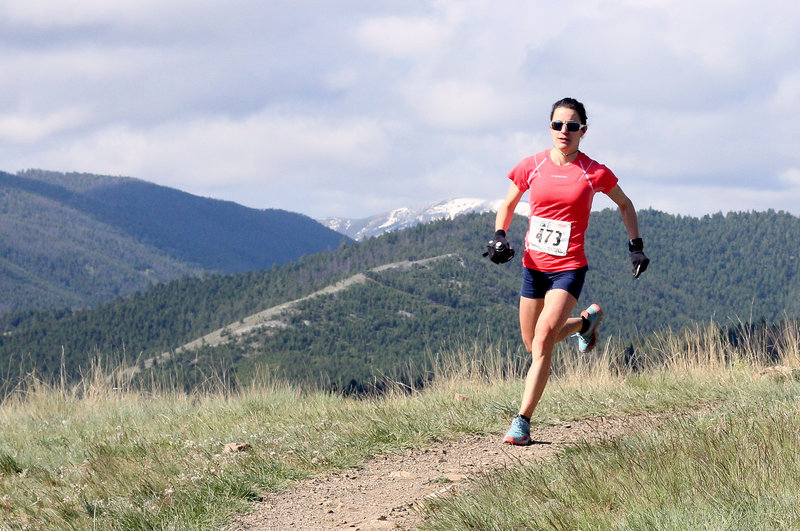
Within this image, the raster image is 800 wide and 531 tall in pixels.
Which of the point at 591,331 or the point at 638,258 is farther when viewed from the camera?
the point at 591,331

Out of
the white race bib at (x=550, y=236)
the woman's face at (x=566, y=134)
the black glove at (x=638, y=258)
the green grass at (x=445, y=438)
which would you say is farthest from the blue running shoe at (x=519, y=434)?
the woman's face at (x=566, y=134)

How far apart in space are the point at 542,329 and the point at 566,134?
1.21 m

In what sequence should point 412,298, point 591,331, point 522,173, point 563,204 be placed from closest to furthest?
point 563,204 < point 522,173 < point 591,331 < point 412,298

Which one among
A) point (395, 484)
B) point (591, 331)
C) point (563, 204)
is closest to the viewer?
point (395, 484)

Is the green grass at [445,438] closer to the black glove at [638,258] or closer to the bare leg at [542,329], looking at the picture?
the bare leg at [542,329]

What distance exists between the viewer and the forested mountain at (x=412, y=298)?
124 metres

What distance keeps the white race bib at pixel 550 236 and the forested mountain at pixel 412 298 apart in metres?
96.5

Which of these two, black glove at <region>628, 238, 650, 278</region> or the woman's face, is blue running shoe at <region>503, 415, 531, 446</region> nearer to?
black glove at <region>628, 238, 650, 278</region>

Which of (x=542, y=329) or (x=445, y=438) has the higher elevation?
(x=542, y=329)

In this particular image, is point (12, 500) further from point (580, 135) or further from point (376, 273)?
point (376, 273)

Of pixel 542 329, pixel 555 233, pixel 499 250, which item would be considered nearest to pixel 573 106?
pixel 555 233

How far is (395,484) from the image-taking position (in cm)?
451

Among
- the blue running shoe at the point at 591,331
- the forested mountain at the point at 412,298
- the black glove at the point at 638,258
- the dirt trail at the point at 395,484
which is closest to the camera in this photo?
the dirt trail at the point at 395,484

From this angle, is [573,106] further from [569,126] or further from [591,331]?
[591,331]
